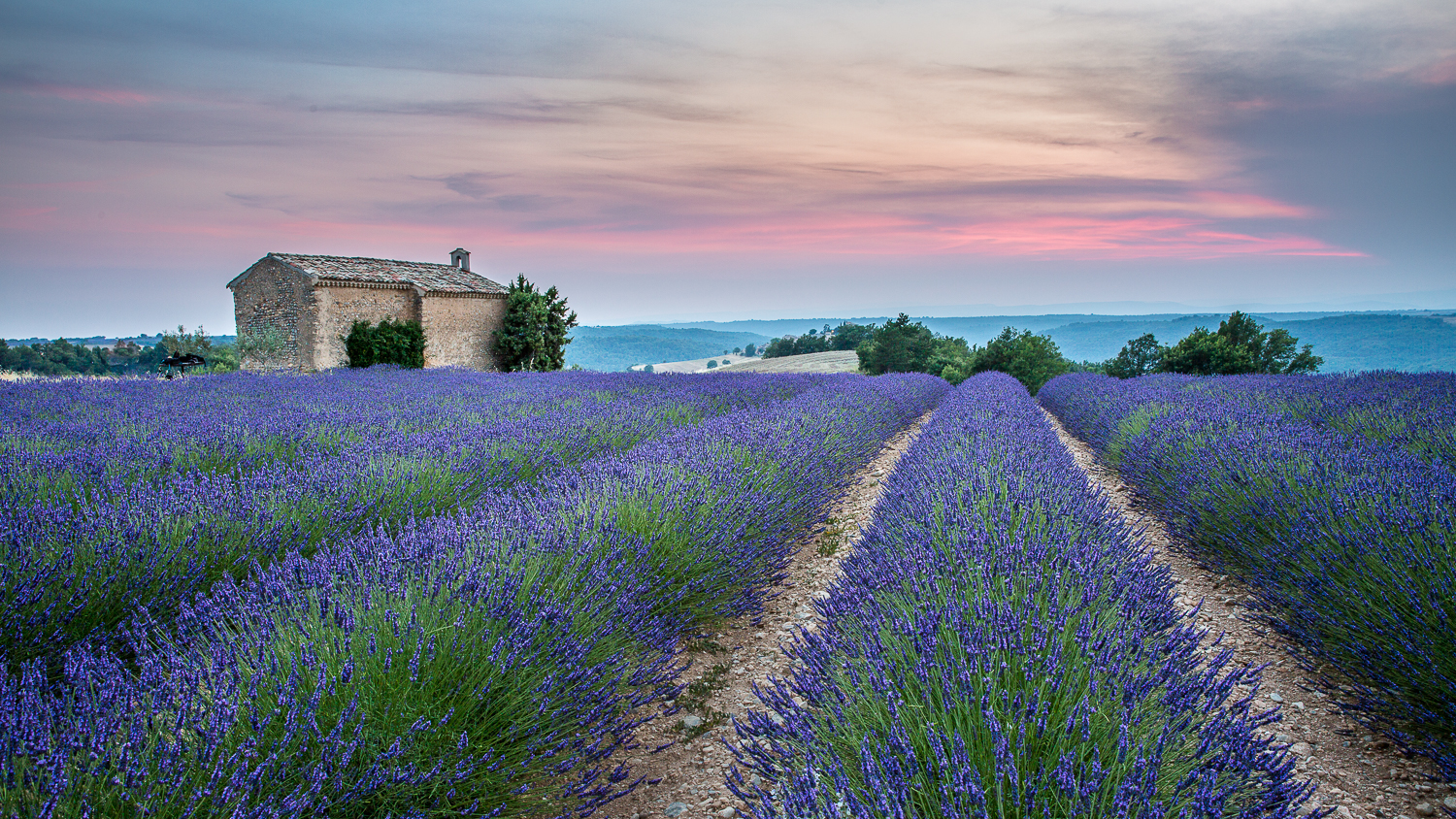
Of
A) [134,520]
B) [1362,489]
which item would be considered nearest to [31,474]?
[134,520]

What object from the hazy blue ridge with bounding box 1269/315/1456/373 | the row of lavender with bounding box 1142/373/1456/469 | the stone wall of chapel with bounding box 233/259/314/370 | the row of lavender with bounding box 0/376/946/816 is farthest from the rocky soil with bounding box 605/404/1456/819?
the hazy blue ridge with bounding box 1269/315/1456/373

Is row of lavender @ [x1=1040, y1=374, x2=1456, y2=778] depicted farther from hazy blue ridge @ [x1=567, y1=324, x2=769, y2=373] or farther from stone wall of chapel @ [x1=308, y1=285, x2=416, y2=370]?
hazy blue ridge @ [x1=567, y1=324, x2=769, y2=373]

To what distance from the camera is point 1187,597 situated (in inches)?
137

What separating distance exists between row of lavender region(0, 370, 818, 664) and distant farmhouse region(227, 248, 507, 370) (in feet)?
32.8

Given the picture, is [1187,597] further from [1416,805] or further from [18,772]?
[18,772]

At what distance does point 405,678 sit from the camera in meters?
1.54

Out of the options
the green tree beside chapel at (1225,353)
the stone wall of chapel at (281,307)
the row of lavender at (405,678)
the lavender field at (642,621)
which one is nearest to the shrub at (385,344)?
the stone wall of chapel at (281,307)

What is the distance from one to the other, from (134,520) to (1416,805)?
4.34 m

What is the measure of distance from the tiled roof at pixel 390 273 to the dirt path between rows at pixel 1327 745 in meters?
19.5

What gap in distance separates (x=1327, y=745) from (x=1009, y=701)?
5.72 feet

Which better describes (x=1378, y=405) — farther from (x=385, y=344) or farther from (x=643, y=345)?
(x=643, y=345)

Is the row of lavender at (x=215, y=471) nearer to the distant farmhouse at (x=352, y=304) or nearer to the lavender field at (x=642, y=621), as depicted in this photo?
the lavender field at (x=642, y=621)

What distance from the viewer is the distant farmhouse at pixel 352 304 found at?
17188 millimetres

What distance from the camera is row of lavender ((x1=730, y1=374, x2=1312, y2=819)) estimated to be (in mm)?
1176
